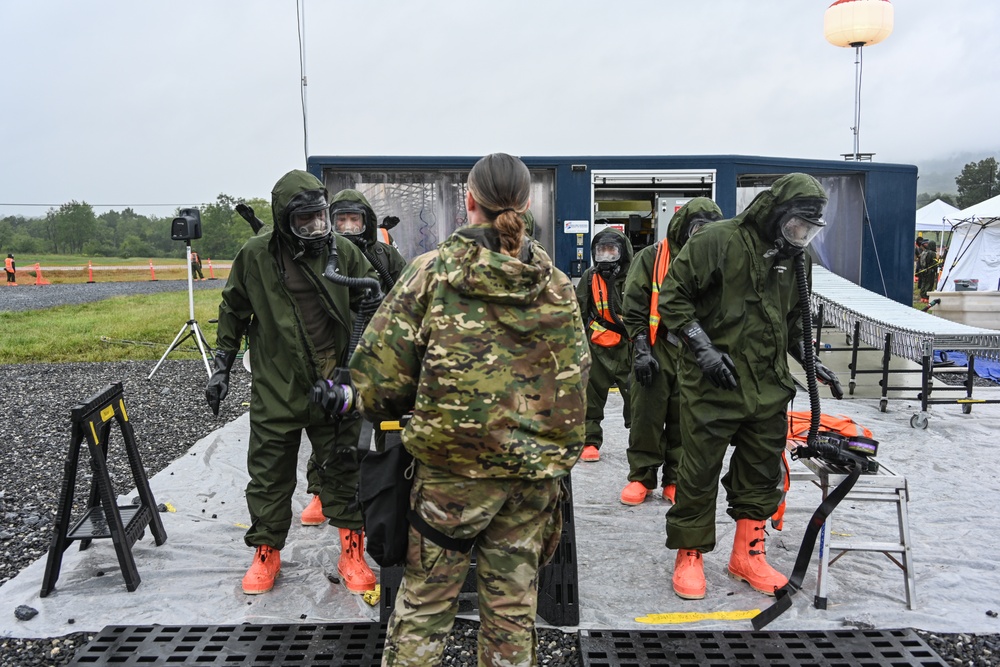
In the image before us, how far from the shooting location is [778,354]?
308 cm

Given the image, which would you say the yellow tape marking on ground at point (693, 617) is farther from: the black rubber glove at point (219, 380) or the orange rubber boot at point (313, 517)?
the black rubber glove at point (219, 380)

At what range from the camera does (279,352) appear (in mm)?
3184

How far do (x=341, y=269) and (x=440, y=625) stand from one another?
70.9 inches

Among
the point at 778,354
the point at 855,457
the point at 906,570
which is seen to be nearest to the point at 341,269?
the point at 778,354

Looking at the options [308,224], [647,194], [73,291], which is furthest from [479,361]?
[73,291]

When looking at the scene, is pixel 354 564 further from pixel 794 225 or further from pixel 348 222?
pixel 794 225

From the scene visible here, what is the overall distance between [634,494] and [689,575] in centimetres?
115

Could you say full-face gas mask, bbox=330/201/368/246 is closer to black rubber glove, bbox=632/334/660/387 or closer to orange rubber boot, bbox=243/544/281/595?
black rubber glove, bbox=632/334/660/387

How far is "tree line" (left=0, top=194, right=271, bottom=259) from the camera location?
127 feet

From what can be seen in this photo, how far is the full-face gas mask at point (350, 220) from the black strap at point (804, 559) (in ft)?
10.1

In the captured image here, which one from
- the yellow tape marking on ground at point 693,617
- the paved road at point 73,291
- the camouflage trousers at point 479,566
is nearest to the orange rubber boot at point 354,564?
the yellow tape marking on ground at point 693,617

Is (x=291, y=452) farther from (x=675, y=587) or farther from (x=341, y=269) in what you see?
(x=675, y=587)

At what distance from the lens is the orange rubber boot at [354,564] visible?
3266 millimetres

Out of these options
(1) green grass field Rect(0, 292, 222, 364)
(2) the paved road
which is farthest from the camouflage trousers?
(2) the paved road
